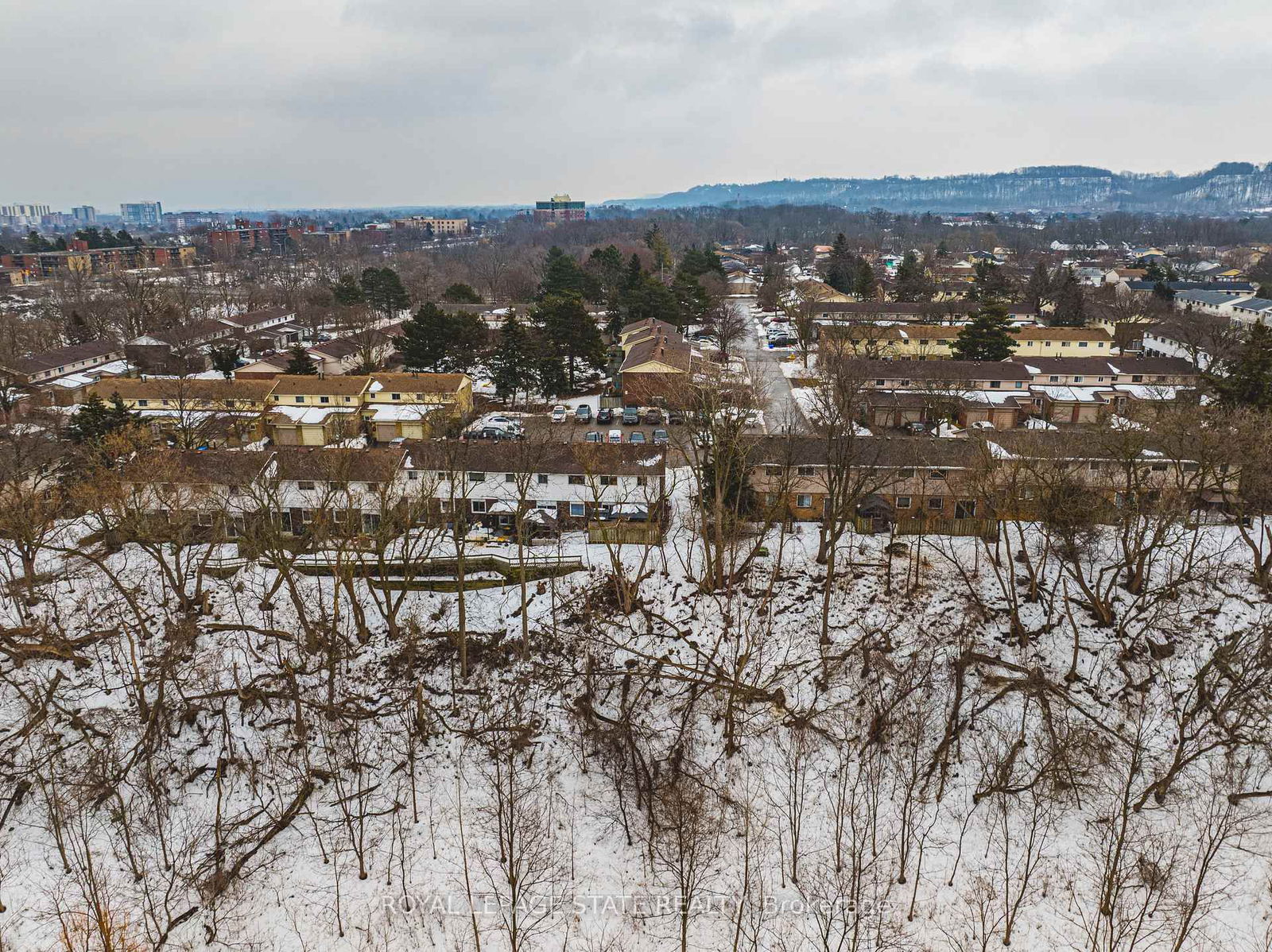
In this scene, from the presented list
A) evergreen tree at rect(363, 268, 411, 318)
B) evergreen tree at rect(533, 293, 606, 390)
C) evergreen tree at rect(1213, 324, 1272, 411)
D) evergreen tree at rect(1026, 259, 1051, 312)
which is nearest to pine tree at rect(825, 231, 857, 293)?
evergreen tree at rect(1026, 259, 1051, 312)

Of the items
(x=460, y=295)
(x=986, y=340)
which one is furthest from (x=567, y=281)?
(x=986, y=340)

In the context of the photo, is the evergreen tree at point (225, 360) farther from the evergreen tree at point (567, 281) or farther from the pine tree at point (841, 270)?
the pine tree at point (841, 270)

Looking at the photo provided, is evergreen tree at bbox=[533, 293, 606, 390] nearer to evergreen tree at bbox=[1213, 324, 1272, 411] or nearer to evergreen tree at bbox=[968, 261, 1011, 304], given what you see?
evergreen tree at bbox=[1213, 324, 1272, 411]

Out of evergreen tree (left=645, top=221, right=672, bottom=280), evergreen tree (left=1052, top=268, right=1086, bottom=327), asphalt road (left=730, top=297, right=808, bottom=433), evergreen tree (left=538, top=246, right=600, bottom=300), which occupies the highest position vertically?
evergreen tree (left=645, top=221, right=672, bottom=280)

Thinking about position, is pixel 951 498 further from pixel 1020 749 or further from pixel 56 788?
pixel 56 788

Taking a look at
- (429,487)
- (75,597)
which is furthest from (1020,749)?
(75,597)

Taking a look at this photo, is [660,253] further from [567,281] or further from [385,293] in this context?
[385,293]
